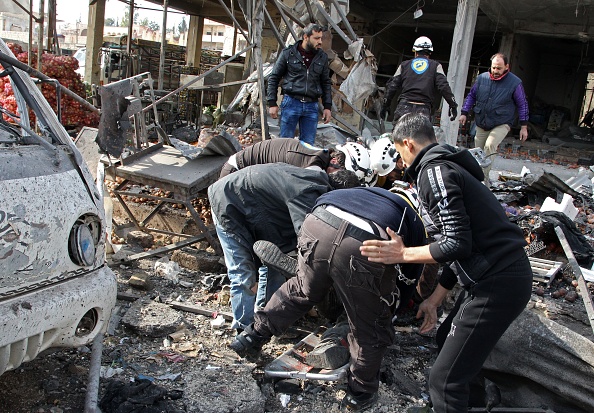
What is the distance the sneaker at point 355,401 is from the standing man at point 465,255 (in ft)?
1.66

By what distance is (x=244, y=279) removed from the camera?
14.0ft

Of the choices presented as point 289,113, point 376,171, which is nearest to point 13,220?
point 376,171

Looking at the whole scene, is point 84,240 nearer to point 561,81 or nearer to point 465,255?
point 465,255

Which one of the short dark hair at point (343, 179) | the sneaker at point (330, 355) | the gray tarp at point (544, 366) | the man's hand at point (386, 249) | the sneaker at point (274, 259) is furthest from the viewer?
the short dark hair at point (343, 179)

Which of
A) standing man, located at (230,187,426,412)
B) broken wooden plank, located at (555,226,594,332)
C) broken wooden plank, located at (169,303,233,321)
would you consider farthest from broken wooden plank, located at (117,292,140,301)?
broken wooden plank, located at (555,226,594,332)

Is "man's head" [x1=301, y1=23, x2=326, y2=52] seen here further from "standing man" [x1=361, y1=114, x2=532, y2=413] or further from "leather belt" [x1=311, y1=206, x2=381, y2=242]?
"standing man" [x1=361, y1=114, x2=532, y2=413]

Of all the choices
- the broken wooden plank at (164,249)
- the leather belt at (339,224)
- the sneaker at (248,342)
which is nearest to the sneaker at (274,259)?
the sneaker at (248,342)

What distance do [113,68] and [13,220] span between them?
15419 millimetres

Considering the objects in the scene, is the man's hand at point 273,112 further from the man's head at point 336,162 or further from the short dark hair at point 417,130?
the short dark hair at point 417,130

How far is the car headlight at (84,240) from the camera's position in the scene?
274 centimetres

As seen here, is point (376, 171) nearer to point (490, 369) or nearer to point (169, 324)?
point (490, 369)

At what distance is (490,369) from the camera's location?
12.1ft

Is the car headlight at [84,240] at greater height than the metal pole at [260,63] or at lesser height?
lesser

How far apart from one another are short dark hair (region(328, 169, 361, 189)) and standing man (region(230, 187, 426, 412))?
2.43 feet
